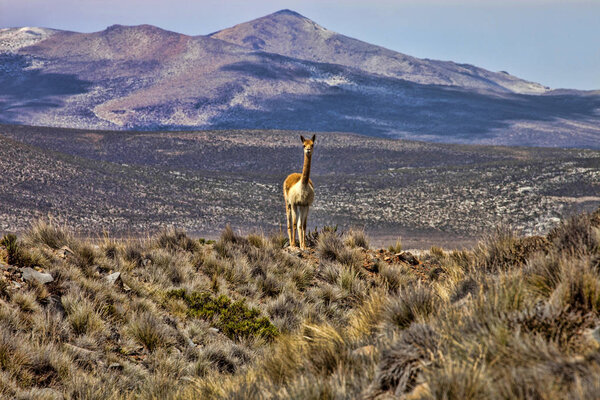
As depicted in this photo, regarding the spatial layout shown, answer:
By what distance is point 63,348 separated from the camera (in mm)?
8141

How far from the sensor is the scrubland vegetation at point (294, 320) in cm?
480

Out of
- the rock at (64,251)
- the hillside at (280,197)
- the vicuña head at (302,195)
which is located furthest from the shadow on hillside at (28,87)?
the rock at (64,251)

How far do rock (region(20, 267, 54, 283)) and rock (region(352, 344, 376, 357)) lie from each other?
587 centimetres

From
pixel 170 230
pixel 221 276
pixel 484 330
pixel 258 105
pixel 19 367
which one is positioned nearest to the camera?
pixel 484 330

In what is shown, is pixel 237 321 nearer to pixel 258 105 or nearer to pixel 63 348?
pixel 63 348

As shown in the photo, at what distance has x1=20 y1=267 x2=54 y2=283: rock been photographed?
9617 millimetres

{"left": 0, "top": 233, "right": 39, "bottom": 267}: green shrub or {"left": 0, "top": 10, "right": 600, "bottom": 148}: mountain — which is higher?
{"left": 0, "top": 10, "right": 600, "bottom": 148}: mountain

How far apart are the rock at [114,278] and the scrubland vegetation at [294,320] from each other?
63 mm

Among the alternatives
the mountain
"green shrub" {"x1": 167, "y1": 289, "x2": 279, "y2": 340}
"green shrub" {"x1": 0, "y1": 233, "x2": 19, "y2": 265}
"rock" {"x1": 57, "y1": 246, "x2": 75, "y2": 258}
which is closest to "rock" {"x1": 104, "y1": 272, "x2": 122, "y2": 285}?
"green shrub" {"x1": 167, "y1": 289, "x2": 279, "y2": 340}

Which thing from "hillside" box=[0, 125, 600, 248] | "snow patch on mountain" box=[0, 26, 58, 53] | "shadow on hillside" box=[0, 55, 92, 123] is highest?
"snow patch on mountain" box=[0, 26, 58, 53]

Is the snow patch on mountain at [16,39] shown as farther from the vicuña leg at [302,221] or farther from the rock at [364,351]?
the rock at [364,351]

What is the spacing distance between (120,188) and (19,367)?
4072 cm

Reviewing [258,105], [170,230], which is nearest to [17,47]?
[258,105]

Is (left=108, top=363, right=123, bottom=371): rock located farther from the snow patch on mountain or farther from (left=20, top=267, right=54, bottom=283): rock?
the snow patch on mountain
